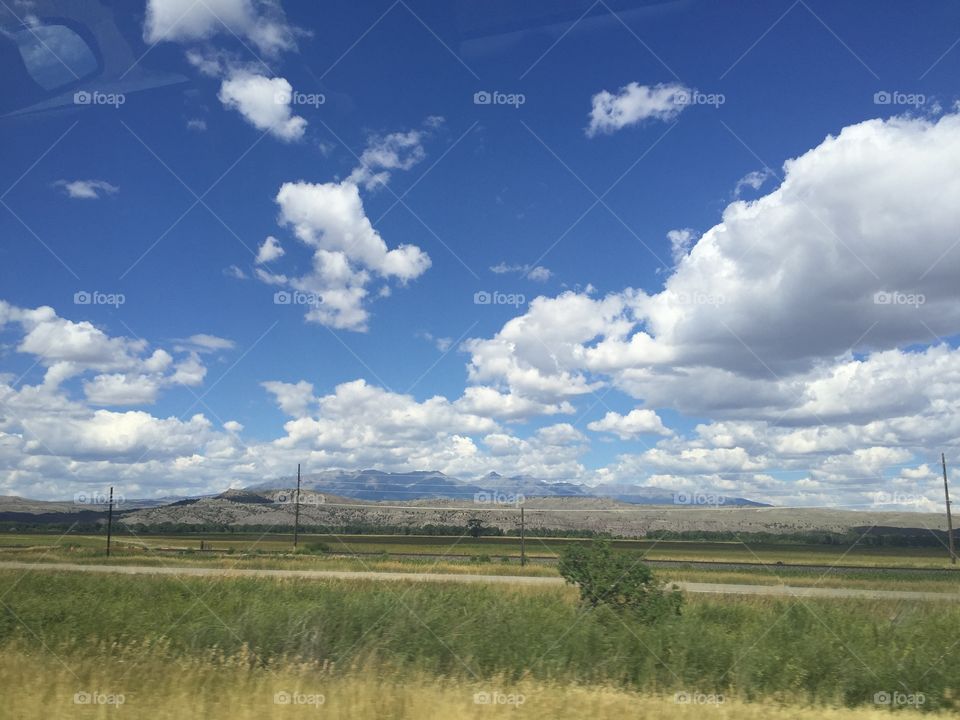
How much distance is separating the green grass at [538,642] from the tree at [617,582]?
0.60 m

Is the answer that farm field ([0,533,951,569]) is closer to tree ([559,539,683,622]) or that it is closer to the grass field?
tree ([559,539,683,622])

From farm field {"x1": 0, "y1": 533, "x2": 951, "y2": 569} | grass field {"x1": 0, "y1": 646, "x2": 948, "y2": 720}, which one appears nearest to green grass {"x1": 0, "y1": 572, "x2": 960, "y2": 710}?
grass field {"x1": 0, "y1": 646, "x2": 948, "y2": 720}

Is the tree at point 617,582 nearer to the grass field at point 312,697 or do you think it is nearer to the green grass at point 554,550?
the grass field at point 312,697

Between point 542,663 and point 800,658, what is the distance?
4137 millimetres

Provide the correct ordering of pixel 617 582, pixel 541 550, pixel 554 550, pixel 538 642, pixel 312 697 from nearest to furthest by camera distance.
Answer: pixel 312 697 → pixel 538 642 → pixel 617 582 → pixel 554 550 → pixel 541 550

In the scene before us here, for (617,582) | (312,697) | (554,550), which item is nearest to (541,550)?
(554,550)

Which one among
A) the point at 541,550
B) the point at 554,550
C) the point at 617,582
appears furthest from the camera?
the point at 541,550

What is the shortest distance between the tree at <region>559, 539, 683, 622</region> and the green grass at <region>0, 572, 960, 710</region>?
0.60 meters

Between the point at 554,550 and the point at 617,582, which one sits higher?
the point at 617,582

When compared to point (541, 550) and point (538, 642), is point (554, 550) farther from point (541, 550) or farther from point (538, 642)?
point (538, 642)

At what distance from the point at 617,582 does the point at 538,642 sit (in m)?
3.80

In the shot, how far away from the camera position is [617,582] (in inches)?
561

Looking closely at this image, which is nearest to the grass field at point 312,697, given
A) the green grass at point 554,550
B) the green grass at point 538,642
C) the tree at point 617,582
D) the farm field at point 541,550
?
the green grass at point 538,642

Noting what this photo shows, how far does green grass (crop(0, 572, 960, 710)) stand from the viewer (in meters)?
9.55
